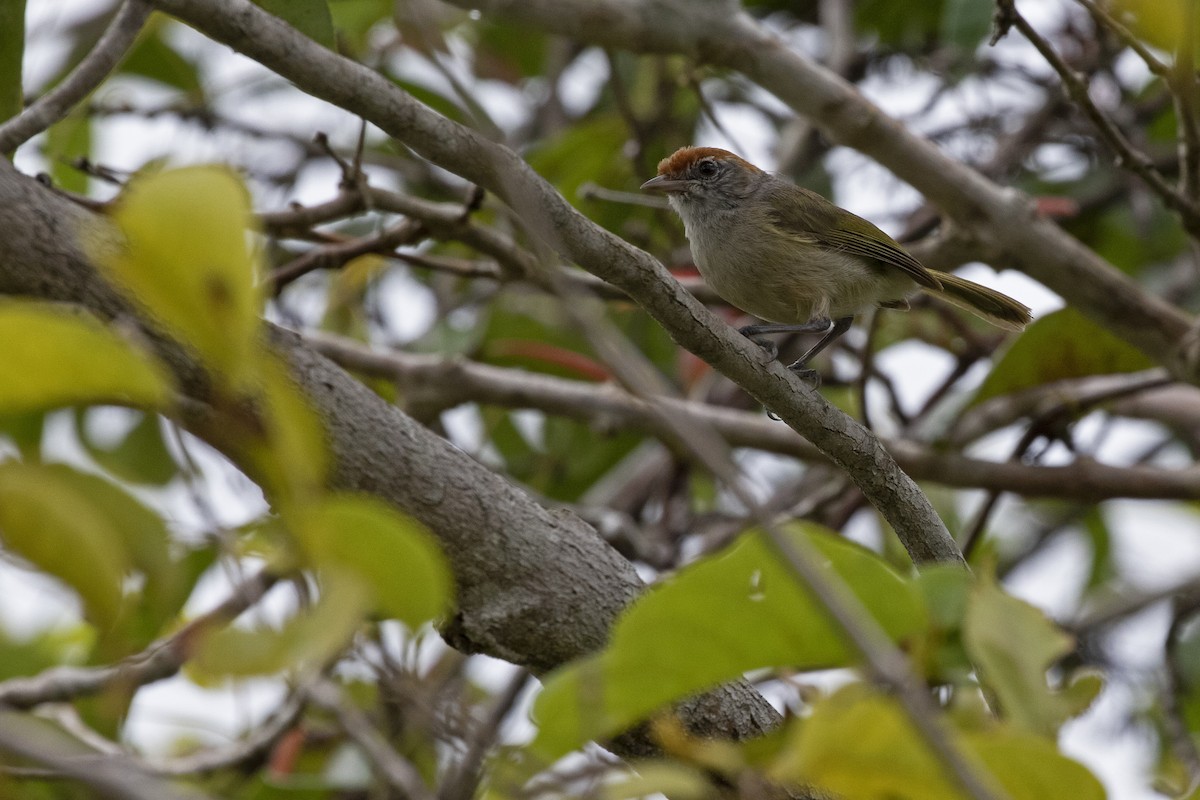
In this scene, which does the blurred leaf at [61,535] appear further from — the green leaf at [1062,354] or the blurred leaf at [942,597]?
the green leaf at [1062,354]

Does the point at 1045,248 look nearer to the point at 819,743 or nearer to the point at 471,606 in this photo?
the point at 471,606

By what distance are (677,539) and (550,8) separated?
2160 millimetres

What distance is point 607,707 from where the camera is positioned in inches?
55.3

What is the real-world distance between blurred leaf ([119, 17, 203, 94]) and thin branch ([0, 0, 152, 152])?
107 inches

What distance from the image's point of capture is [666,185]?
15.5 feet

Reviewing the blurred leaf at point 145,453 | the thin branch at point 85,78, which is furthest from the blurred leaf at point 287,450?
the blurred leaf at point 145,453

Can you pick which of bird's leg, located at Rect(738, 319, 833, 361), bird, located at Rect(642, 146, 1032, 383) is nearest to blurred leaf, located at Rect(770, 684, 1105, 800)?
bird's leg, located at Rect(738, 319, 833, 361)

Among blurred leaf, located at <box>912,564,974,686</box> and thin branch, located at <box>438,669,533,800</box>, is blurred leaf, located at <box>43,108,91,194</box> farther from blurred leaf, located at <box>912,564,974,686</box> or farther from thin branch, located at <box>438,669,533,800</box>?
blurred leaf, located at <box>912,564,974,686</box>

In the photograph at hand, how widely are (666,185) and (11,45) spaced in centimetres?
254

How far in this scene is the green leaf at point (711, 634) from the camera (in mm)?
1405

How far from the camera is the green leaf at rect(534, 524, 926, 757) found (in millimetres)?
1405

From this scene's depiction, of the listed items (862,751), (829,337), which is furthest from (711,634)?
(829,337)

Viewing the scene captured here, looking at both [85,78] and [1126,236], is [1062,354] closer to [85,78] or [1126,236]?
[1126,236]

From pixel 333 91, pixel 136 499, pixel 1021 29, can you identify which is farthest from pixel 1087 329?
pixel 136 499
